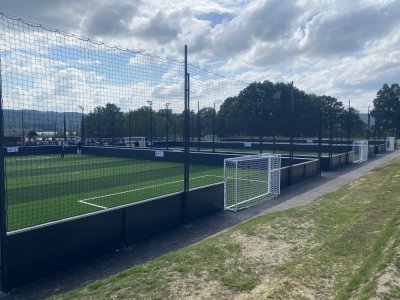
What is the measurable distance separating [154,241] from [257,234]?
217cm

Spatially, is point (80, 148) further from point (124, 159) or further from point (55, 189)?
point (55, 189)

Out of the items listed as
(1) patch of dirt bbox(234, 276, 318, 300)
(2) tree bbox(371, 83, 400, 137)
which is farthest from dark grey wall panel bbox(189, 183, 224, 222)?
(2) tree bbox(371, 83, 400, 137)

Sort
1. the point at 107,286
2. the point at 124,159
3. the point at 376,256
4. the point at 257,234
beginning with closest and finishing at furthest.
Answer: the point at 107,286 → the point at 376,256 → the point at 257,234 → the point at 124,159

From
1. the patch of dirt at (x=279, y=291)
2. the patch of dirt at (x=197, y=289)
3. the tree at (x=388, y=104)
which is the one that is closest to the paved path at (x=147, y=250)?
the patch of dirt at (x=197, y=289)

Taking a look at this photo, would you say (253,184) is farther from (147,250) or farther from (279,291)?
(279,291)

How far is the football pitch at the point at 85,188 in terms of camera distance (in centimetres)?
993

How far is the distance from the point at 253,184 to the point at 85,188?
21.9 ft

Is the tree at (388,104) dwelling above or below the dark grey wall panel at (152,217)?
above

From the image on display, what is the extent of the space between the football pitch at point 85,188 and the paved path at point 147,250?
301cm

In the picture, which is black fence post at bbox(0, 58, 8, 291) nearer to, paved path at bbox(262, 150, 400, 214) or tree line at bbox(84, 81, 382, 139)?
paved path at bbox(262, 150, 400, 214)

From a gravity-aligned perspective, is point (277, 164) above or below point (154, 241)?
above

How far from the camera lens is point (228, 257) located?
591cm

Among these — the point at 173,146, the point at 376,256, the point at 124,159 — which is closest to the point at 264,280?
the point at 376,256

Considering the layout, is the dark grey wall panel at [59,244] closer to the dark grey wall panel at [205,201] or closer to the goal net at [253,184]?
the dark grey wall panel at [205,201]
